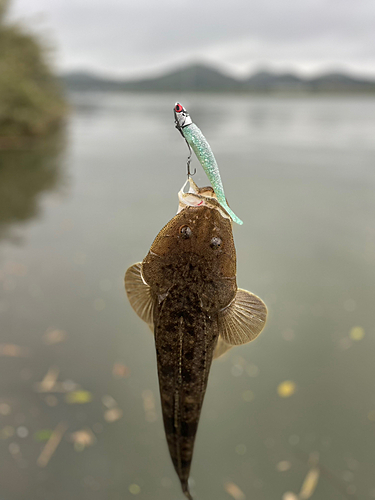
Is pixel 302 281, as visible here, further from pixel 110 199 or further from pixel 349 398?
pixel 110 199

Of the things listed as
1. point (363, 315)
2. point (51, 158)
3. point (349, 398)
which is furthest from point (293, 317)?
point (51, 158)

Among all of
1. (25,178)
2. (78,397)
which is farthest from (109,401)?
(25,178)

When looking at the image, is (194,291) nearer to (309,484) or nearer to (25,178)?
(309,484)

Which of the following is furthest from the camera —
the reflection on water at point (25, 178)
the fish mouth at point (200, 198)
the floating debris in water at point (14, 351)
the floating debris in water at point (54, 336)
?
the reflection on water at point (25, 178)

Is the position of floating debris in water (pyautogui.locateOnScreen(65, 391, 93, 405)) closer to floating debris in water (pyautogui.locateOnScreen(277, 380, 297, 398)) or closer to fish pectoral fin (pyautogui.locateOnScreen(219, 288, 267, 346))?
floating debris in water (pyautogui.locateOnScreen(277, 380, 297, 398))

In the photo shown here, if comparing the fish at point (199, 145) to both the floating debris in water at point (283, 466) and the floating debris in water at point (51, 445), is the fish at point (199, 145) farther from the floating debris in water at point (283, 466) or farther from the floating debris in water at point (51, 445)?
the floating debris in water at point (51, 445)

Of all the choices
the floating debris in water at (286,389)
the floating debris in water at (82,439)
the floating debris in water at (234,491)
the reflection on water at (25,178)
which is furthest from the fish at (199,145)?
the reflection on water at (25,178)

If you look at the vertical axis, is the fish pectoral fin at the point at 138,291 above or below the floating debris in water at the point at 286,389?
above
